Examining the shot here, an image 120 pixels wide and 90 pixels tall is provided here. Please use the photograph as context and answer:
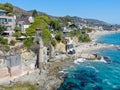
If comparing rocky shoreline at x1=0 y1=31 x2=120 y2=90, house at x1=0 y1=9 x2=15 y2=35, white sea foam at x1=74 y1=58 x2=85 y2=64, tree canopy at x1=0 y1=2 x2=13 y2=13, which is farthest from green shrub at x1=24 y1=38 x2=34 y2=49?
tree canopy at x1=0 y1=2 x2=13 y2=13

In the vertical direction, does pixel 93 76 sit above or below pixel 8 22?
below

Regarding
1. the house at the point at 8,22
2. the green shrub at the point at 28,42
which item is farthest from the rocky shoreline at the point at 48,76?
the house at the point at 8,22

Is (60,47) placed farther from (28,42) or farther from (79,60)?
(28,42)

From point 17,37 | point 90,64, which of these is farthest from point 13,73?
point 90,64

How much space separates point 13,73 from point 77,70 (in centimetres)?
1552

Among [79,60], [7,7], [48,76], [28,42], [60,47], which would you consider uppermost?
[7,7]

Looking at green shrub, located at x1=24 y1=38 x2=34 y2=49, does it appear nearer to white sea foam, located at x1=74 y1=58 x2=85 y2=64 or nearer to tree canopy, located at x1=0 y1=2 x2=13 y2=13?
white sea foam, located at x1=74 y1=58 x2=85 y2=64

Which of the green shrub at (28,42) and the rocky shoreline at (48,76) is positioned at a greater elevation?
the green shrub at (28,42)

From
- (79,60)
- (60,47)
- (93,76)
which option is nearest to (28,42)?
(93,76)

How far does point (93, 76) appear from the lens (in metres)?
51.1

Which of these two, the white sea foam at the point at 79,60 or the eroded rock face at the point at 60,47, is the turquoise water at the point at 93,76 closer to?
the white sea foam at the point at 79,60

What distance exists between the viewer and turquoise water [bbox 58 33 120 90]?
4381 cm

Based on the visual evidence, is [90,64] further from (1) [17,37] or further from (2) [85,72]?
(1) [17,37]

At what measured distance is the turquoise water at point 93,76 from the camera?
144 ft
